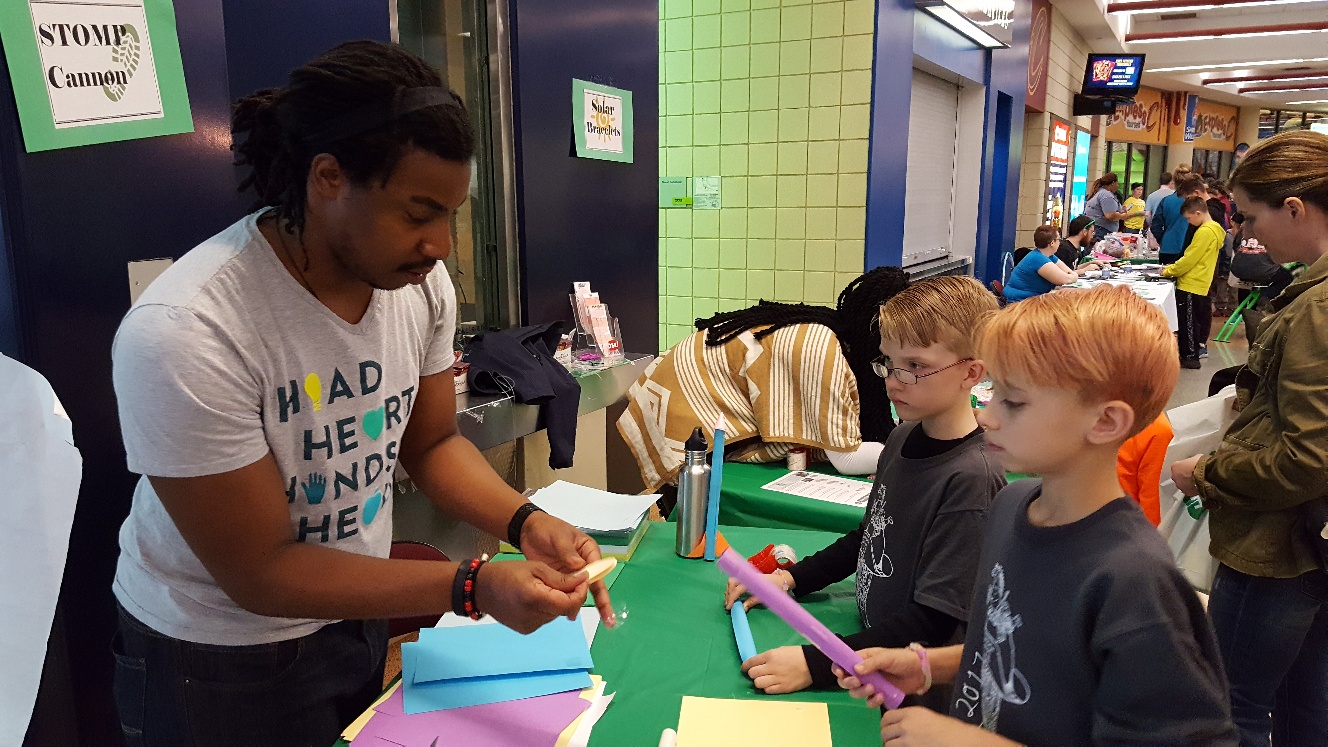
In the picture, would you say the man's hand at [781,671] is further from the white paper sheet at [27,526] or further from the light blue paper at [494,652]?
the white paper sheet at [27,526]

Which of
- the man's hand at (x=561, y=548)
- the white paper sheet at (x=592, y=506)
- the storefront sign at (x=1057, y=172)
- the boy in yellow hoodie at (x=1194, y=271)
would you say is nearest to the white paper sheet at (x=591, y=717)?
the man's hand at (x=561, y=548)

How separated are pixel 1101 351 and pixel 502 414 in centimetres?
185

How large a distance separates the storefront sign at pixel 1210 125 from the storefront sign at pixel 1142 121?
0.86 metres

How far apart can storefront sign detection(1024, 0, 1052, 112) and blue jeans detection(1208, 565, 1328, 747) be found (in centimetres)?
774

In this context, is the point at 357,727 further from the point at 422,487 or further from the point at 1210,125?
the point at 1210,125

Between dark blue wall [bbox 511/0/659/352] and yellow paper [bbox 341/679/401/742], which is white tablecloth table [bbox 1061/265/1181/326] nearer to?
dark blue wall [bbox 511/0/659/352]

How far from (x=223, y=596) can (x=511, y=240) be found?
Result: 2.07m

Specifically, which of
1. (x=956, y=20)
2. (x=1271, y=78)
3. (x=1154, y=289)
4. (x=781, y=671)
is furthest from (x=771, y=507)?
(x=1271, y=78)

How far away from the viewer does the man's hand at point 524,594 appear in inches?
40.6

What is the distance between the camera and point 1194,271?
7176 millimetres

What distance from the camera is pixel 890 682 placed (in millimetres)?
1162

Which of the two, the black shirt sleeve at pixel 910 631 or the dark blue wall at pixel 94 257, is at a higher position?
the dark blue wall at pixel 94 257

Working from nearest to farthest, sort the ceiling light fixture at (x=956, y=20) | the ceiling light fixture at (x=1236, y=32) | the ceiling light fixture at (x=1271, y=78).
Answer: the ceiling light fixture at (x=956, y=20)
the ceiling light fixture at (x=1236, y=32)
the ceiling light fixture at (x=1271, y=78)

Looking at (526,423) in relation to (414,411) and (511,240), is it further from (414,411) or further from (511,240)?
(414,411)
